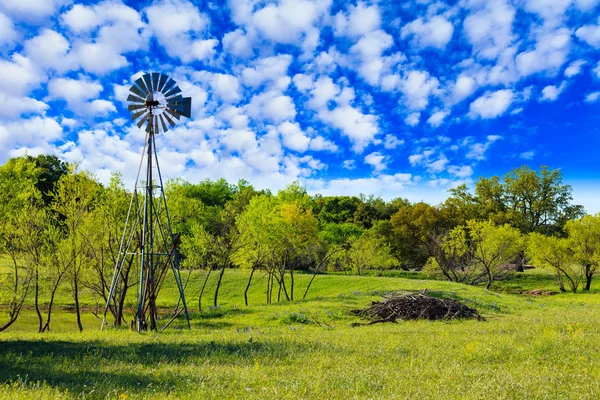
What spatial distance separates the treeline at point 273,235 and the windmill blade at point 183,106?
8.04 metres

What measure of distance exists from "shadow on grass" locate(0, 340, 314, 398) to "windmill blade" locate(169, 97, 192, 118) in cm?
1380

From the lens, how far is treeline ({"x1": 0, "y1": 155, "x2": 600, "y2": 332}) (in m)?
29.0

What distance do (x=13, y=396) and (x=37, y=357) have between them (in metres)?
5.89

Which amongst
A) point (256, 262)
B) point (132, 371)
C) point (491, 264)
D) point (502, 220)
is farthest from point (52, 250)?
point (502, 220)

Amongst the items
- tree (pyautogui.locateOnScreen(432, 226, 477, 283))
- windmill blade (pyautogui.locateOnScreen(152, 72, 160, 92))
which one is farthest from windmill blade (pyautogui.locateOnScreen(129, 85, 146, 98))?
tree (pyautogui.locateOnScreen(432, 226, 477, 283))

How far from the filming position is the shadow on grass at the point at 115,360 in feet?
26.5

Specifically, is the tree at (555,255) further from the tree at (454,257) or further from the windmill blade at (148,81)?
the windmill blade at (148,81)

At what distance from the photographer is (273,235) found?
3909 centimetres

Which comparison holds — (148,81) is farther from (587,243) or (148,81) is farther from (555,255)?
(587,243)

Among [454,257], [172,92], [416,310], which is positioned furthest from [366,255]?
[172,92]

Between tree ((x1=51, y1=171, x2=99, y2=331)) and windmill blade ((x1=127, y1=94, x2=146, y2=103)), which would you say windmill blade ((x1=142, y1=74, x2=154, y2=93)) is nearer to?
windmill blade ((x1=127, y1=94, x2=146, y2=103))

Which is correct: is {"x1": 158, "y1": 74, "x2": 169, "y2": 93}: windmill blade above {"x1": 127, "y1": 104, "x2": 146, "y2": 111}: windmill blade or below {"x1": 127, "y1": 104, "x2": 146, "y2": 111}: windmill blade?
above

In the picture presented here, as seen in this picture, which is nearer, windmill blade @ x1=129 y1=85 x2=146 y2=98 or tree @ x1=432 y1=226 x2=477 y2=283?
windmill blade @ x1=129 y1=85 x2=146 y2=98

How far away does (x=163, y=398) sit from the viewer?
6.82 m
